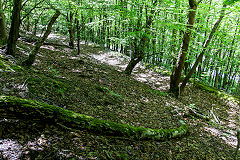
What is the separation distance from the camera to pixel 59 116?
2.68 metres

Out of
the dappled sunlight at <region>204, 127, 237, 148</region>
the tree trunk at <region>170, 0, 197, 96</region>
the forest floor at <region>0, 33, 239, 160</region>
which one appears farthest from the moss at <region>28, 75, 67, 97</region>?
the tree trunk at <region>170, 0, 197, 96</region>

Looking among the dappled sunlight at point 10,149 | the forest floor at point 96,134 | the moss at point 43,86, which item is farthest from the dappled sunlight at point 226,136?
the dappled sunlight at point 10,149

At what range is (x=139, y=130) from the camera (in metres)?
3.68

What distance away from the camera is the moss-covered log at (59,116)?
2270 mm

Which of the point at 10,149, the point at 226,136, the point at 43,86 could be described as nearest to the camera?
the point at 10,149

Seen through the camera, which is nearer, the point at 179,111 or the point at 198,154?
the point at 198,154

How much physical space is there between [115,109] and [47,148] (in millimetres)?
2876

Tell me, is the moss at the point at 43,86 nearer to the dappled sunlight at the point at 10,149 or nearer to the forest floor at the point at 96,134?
the forest floor at the point at 96,134

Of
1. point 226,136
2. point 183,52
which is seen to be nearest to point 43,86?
point 183,52

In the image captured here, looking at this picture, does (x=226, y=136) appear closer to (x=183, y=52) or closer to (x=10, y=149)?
(x=183, y=52)

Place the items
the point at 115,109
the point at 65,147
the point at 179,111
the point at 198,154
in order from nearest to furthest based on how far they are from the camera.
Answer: the point at 65,147, the point at 198,154, the point at 115,109, the point at 179,111

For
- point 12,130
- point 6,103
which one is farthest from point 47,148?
point 6,103

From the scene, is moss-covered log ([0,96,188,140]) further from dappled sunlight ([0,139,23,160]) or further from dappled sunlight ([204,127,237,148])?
dappled sunlight ([204,127,237,148])

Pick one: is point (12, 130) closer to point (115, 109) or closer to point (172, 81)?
point (115, 109)
